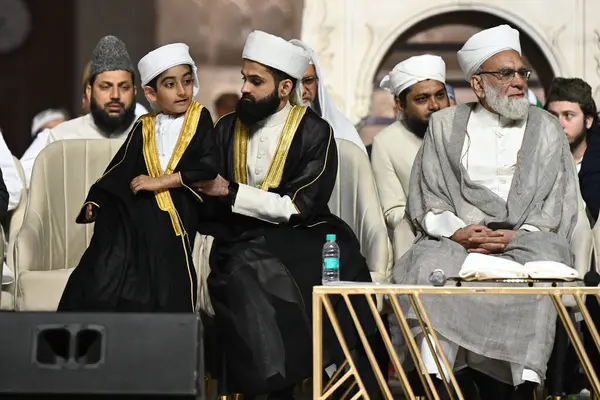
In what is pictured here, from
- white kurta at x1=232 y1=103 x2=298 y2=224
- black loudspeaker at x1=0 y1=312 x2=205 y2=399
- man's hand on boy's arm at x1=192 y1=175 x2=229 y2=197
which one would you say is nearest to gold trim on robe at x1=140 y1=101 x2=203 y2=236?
man's hand on boy's arm at x1=192 y1=175 x2=229 y2=197

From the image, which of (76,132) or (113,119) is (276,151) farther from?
(76,132)

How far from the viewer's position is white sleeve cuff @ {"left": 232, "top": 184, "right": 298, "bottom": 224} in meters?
5.61

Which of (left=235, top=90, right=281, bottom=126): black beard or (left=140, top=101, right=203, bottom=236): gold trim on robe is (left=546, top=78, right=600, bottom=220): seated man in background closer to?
(left=235, top=90, right=281, bottom=126): black beard

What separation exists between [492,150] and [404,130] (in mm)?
767

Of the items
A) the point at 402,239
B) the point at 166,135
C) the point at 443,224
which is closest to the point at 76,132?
the point at 166,135

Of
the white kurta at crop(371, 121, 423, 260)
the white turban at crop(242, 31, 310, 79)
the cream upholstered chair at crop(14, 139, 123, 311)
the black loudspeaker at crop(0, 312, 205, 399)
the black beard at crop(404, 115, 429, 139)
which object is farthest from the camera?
the black beard at crop(404, 115, 429, 139)

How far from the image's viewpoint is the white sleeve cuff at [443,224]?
5.78 meters

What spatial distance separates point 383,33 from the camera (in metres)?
9.70

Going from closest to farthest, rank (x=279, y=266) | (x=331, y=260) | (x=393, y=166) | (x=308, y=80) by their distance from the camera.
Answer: (x=331, y=260) < (x=279, y=266) < (x=393, y=166) < (x=308, y=80)

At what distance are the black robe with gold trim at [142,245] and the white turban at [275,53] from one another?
490 millimetres

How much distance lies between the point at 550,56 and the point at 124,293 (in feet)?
16.4

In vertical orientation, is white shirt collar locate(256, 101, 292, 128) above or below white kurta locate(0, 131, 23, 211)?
above

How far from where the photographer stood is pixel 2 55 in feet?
32.5

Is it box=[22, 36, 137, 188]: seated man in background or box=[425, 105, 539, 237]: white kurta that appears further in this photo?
box=[22, 36, 137, 188]: seated man in background
